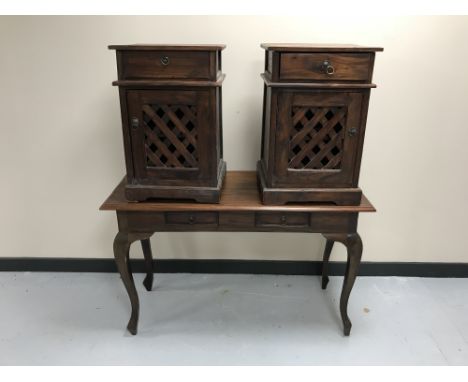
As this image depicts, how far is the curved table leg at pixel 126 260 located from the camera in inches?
60.3

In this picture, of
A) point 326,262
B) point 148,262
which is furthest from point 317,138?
point 148,262

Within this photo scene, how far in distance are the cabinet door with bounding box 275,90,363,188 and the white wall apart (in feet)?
1.55

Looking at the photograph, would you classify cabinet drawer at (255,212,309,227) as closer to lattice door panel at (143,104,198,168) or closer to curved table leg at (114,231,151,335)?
lattice door panel at (143,104,198,168)

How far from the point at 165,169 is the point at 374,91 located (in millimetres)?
1073

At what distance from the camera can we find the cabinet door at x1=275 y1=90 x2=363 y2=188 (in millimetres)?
1334

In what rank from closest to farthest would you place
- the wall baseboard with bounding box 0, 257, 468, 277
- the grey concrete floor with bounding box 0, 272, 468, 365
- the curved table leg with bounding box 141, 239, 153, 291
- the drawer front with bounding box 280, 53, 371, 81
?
the drawer front with bounding box 280, 53, 371, 81, the grey concrete floor with bounding box 0, 272, 468, 365, the curved table leg with bounding box 141, 239, 153, 291, the wall baseboard with bounding box 0, 257, 468, 277

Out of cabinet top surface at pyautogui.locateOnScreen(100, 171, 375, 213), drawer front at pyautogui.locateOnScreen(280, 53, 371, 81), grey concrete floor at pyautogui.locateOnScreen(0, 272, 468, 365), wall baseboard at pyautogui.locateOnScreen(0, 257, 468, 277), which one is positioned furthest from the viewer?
wall baseboard at pyautogui.locateOnScreen(0, 257, 468, 277)

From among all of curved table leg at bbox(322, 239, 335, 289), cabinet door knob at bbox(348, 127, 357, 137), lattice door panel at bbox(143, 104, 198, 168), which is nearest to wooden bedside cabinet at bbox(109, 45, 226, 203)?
lattice door panel at bbox(143, 104, 198, 168)

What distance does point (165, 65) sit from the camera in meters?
1.29

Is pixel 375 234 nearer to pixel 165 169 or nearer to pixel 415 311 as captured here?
pixel 415 311

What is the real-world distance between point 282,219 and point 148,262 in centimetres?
88

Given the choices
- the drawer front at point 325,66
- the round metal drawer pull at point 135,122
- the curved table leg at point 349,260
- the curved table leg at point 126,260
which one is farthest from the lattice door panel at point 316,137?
the curved table leg at point 126,260

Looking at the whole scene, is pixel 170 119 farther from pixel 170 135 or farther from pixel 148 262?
pixel 148 262

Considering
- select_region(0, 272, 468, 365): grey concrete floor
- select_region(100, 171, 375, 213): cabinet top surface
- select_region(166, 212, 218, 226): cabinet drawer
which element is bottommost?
select_region(0, 272, 468, 365): grey concrete floor
